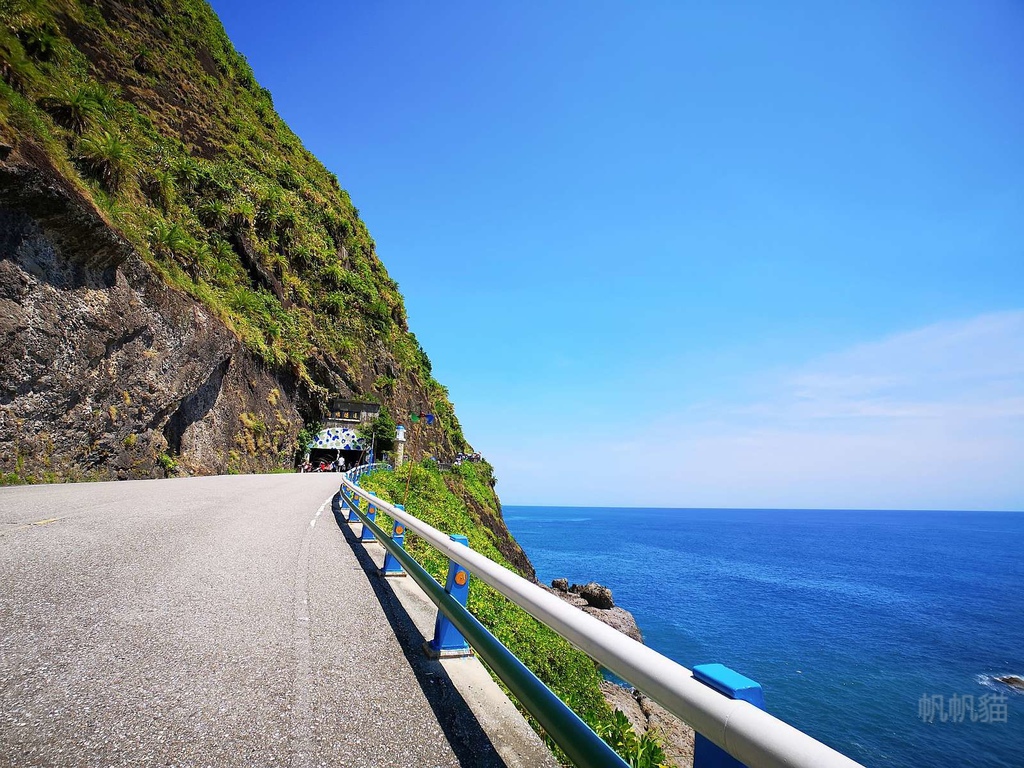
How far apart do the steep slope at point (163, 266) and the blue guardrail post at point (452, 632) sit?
1534 centimetres

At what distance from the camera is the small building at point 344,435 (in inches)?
1566

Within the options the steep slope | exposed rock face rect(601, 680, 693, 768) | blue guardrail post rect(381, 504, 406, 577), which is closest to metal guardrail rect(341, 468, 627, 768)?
blue guardrail post rect(381, 504, 406, 577)

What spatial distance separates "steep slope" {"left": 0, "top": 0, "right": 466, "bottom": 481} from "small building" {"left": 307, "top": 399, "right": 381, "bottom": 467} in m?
1.59

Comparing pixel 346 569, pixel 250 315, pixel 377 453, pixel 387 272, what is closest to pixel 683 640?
pixel 377 453

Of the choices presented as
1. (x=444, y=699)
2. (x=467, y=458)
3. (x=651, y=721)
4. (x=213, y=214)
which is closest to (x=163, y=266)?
(x=213, y=214)

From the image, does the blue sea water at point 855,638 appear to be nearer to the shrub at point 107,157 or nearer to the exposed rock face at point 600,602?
the exposed rock face at point 600,602

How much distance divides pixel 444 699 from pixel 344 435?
40.4 m

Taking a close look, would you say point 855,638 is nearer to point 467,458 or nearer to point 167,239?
point 467,458

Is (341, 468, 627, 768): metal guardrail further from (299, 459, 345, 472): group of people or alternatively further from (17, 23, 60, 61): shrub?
(299, 459, 345, 472): group of people

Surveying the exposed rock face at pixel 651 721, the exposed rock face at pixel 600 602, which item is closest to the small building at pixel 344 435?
the exposed rock face at pixel 600 602

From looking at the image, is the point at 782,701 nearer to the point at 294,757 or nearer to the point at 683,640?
the point at 683,640

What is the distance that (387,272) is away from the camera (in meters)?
62.2

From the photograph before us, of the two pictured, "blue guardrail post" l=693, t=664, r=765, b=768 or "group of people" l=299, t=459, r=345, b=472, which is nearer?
"blue guardrail post" l=693, t=664, r=765, b=768

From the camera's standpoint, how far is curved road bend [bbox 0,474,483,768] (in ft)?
8.02
